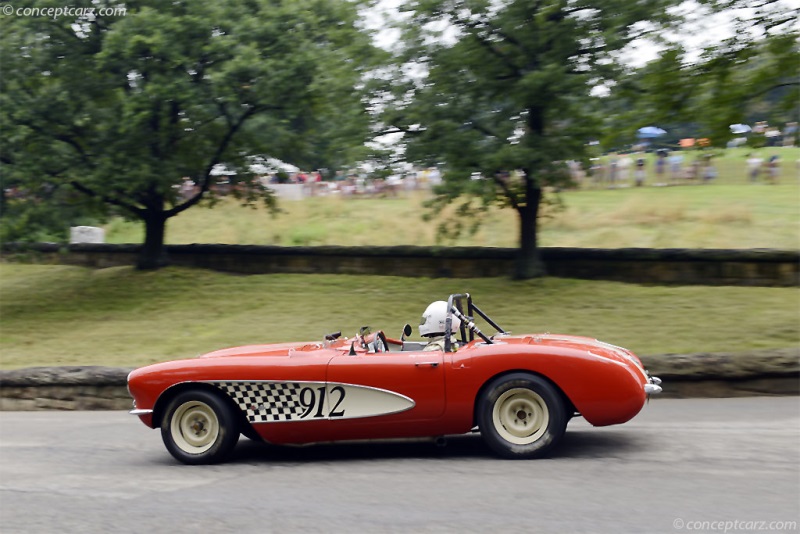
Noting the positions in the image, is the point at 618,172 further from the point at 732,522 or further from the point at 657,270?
the point at 732,522

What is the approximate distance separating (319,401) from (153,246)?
1739 centimetres

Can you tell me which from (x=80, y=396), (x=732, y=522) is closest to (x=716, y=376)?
(x=732, y=522)

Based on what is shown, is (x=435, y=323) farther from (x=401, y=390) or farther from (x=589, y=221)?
(x=589, y=221)

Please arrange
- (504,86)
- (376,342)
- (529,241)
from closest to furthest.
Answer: (376,342) < (504,86) < (529,241)

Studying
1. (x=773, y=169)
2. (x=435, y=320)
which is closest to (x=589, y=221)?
(x=773, y=169)

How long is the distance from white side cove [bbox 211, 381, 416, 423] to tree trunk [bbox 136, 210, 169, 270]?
16.7 m

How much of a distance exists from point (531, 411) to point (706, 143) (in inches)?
346

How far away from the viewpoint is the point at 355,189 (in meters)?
33.8

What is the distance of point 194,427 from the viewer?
795cm

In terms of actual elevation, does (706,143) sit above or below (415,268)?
above

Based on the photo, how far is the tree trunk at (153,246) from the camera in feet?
78.0

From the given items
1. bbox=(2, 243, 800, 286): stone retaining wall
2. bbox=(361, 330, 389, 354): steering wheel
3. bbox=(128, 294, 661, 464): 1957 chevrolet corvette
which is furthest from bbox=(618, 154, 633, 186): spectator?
bbox=(128, 294, 661, 464): 1957 chevrolet corvette

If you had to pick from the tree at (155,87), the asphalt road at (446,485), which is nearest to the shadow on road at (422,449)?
the asphalt road at (446,485)

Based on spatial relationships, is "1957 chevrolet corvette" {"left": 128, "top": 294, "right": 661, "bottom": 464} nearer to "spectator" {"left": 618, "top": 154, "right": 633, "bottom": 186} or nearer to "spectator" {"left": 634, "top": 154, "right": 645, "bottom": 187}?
"spectator" {"left": 634, "top": 154, "right": 645, "bottom": 187}
